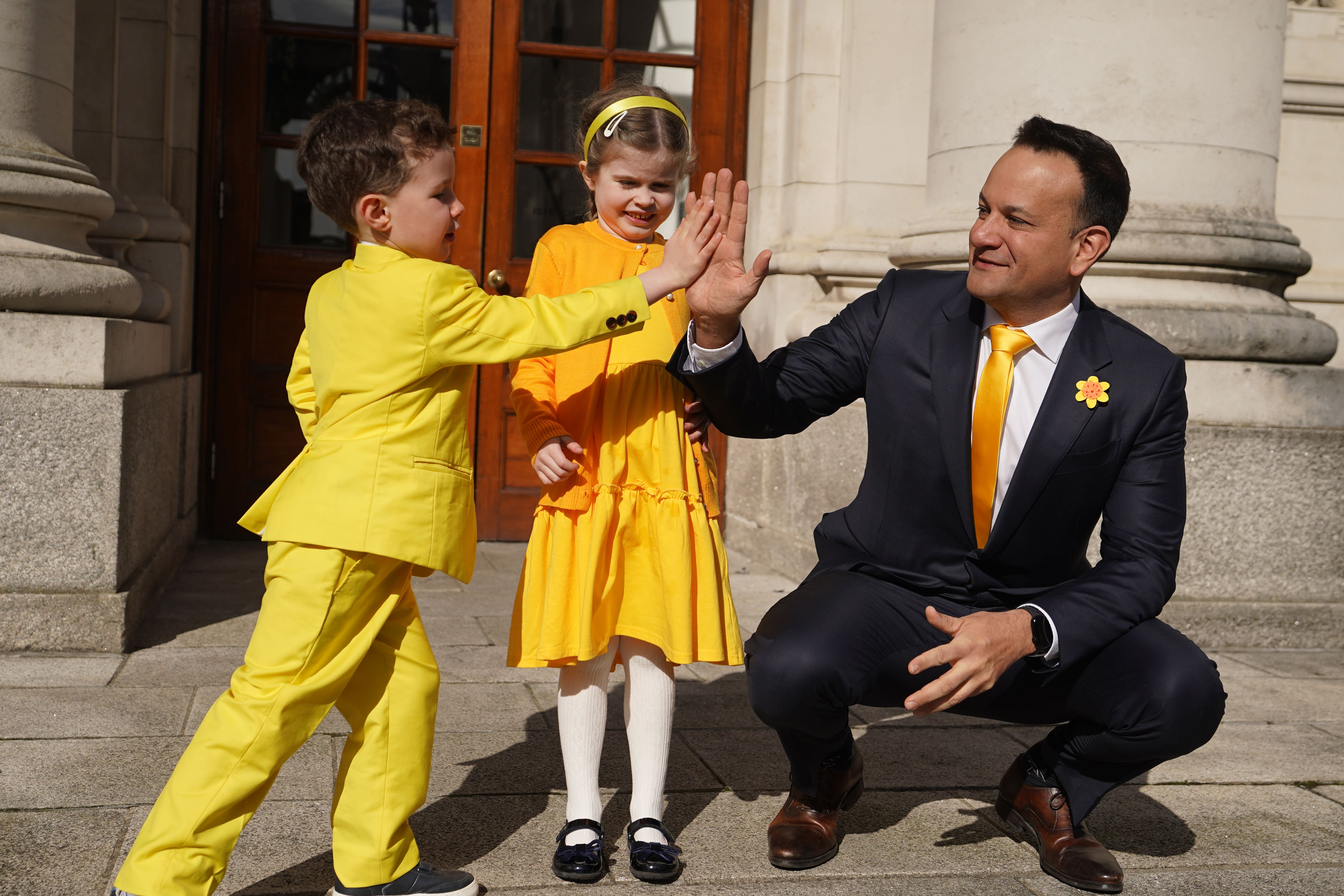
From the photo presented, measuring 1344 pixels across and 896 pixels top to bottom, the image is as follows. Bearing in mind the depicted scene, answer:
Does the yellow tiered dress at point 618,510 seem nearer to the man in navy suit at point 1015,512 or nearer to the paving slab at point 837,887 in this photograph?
the man in navy suit at point 1015,512

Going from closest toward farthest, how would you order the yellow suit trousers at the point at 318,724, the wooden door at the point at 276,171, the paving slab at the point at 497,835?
the yellow suit trousers at the point at 318,724 → the paving slab at the point at 497,835 → the wooden door at the point at 276,171

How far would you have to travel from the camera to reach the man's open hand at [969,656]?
242 cm

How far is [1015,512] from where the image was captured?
9.37 feet

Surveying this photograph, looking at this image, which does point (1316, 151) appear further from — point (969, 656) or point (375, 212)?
point (375, 212)

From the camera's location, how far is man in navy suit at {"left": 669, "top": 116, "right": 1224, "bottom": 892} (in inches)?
108

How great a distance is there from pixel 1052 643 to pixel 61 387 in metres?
3.31

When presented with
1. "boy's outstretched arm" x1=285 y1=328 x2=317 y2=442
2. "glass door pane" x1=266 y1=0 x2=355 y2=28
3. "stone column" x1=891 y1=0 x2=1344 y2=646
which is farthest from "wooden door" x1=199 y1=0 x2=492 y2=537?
"boy's outstretched arm" x1=285 y1=328 x2=317 y2=442

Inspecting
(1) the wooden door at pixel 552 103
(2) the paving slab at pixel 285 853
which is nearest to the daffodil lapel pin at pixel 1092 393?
(2) the paving slab at pixel 285 853

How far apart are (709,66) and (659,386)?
4524 mm

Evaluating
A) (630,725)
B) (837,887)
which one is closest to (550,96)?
(630,725)

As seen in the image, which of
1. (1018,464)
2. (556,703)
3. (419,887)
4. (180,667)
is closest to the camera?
(419,887)

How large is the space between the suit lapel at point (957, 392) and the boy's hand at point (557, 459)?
822mm

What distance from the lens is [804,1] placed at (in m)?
6.58

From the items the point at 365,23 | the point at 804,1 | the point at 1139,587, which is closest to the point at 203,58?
the point at 365,23
